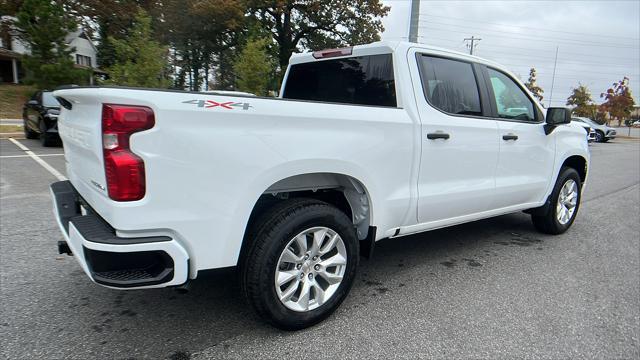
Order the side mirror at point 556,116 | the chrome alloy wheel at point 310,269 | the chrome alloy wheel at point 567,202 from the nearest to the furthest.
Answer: the chrome alloy wheel at point 310,269 < the side mirror at point 556,116 < the chrome alloy wheel at point 567,202

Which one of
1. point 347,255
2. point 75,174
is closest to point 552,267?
point 347,255

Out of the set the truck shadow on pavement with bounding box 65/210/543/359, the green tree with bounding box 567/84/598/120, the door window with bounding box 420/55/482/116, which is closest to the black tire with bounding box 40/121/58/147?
the truck shadow on pavement with bounding box 65/210/543/359

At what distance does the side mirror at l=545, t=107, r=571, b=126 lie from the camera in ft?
14.2

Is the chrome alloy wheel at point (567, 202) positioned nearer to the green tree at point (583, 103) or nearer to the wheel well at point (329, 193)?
the wheel well at point (329, 193)

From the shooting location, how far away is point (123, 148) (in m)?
2.03

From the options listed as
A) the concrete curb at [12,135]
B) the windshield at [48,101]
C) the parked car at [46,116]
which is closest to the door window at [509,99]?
the parked car at [46,116]

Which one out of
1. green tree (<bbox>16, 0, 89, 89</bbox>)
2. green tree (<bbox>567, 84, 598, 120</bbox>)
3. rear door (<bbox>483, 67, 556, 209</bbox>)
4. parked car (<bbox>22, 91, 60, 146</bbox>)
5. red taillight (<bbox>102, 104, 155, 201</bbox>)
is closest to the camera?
red taillight (<bbox>102, 104, 155, 201</bbox>)

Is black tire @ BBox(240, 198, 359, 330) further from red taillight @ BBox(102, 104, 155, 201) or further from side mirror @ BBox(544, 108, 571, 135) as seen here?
side mirror @ BBox(544, 108, 571, 135)

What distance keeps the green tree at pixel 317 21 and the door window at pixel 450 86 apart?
24689mm

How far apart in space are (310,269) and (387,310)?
712 millimetres

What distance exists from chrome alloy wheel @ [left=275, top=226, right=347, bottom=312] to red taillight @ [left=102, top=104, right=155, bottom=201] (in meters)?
0.94

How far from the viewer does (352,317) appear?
2.91 m

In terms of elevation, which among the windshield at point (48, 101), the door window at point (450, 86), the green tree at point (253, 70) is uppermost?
the green tree at point (253, 70)

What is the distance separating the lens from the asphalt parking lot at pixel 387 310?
2.53 meters
